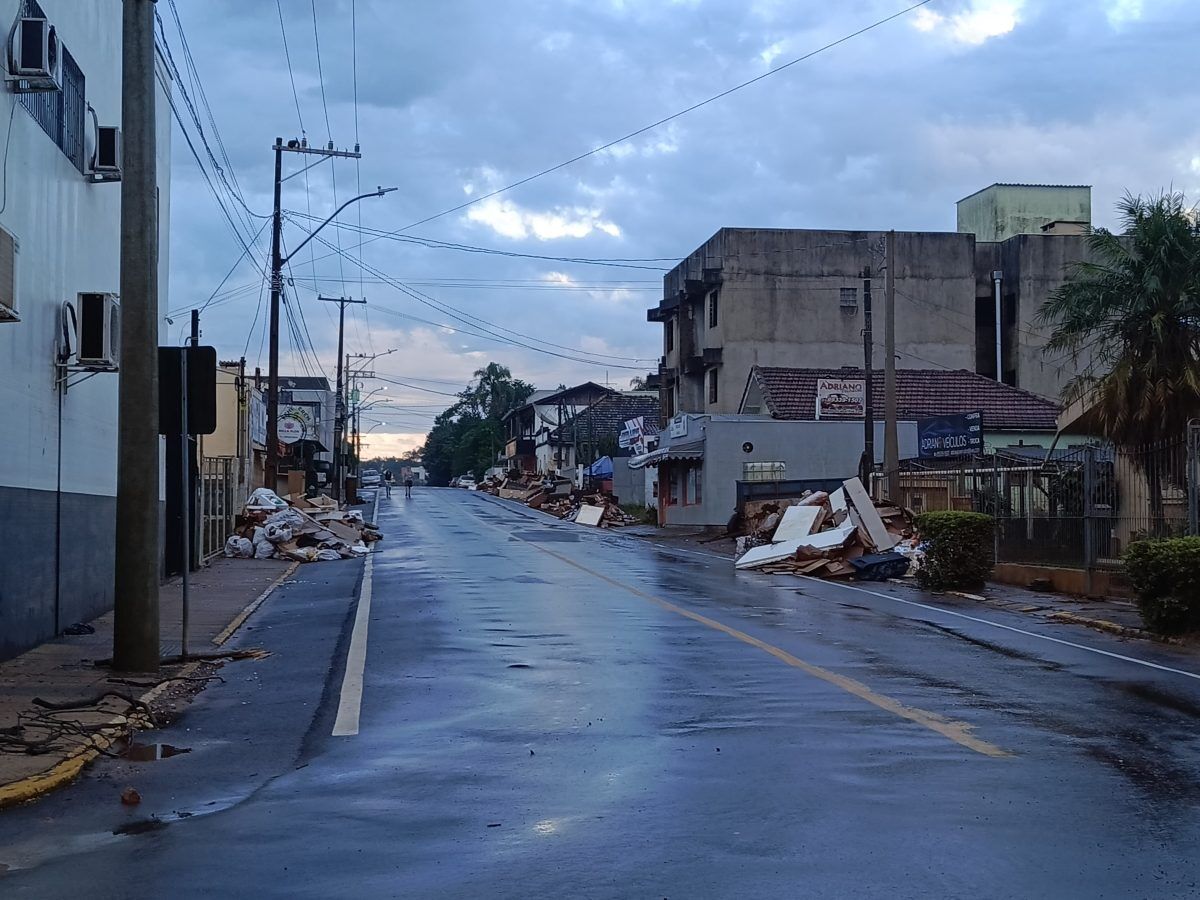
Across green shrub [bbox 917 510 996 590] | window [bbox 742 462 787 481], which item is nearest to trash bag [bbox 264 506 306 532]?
green shrub [bbox 917 510 996 590]

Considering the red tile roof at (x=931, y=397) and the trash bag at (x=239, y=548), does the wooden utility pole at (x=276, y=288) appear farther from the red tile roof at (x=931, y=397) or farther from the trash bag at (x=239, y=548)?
the red tile roof at (x=931, y=397)

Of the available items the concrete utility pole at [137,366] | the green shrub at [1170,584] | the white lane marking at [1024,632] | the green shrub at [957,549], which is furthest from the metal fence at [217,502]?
the green shrub at [1170,584]

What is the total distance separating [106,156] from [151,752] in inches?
397

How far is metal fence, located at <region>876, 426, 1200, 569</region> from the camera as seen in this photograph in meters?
19.2

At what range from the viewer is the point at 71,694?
417 inches

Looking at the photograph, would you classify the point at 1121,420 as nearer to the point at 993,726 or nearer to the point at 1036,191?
the point at 993,726

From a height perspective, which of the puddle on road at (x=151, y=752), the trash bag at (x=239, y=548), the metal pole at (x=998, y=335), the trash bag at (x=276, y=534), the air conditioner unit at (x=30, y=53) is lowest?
the puddle on road at (x=151, y=752)

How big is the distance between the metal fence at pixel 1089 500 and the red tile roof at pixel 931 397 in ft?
72.5

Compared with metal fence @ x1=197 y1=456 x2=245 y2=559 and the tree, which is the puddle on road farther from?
the tree

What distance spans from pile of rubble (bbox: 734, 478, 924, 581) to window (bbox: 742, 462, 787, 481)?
13.1 meters

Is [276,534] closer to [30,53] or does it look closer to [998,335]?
[30,53]

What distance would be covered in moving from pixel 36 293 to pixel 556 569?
13.7 metres

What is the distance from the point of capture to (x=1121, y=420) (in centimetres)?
2256

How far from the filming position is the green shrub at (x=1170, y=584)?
15.6 meters
